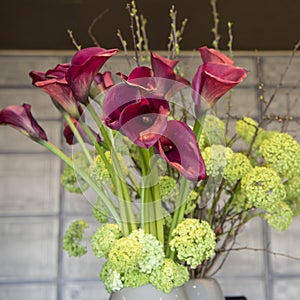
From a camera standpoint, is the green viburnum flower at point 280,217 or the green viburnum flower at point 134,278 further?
the green viburnum flower at point 280,217

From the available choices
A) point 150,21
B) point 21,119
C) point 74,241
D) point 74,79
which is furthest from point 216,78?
point 150,21

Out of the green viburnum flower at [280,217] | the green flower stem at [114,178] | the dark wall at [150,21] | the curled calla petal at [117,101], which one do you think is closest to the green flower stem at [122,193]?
the green flower stem at [114,178]

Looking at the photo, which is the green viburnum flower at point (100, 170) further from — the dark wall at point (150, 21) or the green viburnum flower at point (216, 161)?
the dark wall at point (150, 21)

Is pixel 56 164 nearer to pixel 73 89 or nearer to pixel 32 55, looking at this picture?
pixel 32 55

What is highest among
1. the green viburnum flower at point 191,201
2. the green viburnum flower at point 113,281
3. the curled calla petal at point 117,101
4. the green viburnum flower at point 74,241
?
the curled calla petal at point 117,101

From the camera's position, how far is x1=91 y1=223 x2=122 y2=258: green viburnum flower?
0.74 m

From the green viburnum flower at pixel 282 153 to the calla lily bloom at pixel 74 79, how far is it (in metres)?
0.30

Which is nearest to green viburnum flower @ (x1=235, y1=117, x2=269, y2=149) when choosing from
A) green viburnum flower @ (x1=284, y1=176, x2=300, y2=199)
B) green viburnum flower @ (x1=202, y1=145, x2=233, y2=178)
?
green viburnum flower @ (x1=284, y1=176, x2=300, y2=199)

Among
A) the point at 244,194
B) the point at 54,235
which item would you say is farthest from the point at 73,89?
the point at 54,235

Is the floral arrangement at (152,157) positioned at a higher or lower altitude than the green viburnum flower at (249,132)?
lower

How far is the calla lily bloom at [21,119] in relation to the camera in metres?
0.76

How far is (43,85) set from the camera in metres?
0.69

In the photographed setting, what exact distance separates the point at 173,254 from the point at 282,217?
230mm

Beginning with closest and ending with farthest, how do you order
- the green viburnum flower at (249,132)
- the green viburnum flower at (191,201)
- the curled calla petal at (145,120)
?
the curled calla petal at (145,120)
the green viburnum flower at (191,201)
the green viburnum flower at (249,132)
